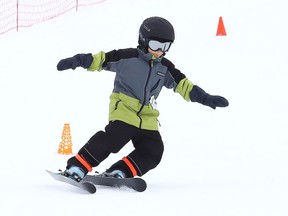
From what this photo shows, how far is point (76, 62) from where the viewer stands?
15.3 feet

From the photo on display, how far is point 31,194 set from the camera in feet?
13.9

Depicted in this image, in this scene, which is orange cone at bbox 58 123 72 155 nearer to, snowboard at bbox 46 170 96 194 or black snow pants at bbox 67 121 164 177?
black snow pants at bbox 67 121 164 177

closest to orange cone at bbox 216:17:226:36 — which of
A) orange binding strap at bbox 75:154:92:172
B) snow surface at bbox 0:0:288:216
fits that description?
snow surface at bbox 0:0:288:216

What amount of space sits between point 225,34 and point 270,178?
21.0 feet

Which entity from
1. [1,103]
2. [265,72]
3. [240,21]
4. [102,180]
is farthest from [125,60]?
[240,21]

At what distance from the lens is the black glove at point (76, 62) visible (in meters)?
4.58

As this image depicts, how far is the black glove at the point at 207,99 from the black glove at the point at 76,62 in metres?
0.90

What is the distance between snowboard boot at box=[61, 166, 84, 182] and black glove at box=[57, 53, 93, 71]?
71 cm

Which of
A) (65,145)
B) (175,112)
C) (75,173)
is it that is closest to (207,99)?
(75,173)

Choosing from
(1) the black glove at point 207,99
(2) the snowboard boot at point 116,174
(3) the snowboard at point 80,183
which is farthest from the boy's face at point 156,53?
(3) the snowboard at point 80,183

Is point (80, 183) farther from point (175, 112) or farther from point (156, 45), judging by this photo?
point (175, 112)

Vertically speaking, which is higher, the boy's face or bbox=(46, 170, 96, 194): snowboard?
the boy's face

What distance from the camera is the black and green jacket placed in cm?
492

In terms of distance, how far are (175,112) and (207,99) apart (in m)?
3.53
